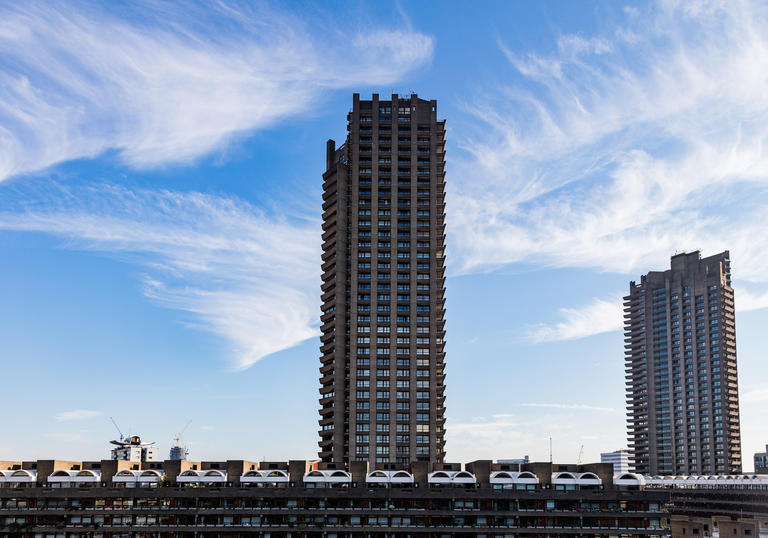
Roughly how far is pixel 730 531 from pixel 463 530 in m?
69.7

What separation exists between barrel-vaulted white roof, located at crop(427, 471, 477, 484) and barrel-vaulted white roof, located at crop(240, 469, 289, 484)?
3342cm

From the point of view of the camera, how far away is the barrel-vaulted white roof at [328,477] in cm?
17700

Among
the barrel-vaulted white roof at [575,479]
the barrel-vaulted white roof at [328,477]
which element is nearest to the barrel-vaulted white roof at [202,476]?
the barrel-vaulted white roof at [328,477]

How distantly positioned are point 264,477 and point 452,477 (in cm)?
4253

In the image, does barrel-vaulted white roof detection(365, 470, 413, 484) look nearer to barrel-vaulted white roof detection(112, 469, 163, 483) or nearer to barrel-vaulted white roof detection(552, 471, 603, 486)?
barrel-vaulted white roof detection(552, 471, 603, 486)

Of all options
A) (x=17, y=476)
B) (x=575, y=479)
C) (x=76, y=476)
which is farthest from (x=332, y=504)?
Answer: (x=17, y=476)

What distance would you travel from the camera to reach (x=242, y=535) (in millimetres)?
172250

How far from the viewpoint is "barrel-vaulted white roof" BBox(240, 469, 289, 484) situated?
177 meters

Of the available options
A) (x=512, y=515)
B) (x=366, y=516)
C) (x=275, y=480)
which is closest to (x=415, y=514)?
(x=366, y=516)

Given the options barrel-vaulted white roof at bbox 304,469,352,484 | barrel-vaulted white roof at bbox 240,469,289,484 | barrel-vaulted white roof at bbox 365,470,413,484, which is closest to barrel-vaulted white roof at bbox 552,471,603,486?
barrel-vaulted white roof at bbox 365,470,413,484

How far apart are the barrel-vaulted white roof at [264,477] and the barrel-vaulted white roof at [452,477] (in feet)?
110

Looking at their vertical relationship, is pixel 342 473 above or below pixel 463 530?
above

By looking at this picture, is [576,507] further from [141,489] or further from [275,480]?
[141,489]

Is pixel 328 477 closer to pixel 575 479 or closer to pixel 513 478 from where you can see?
pixel 513 478
